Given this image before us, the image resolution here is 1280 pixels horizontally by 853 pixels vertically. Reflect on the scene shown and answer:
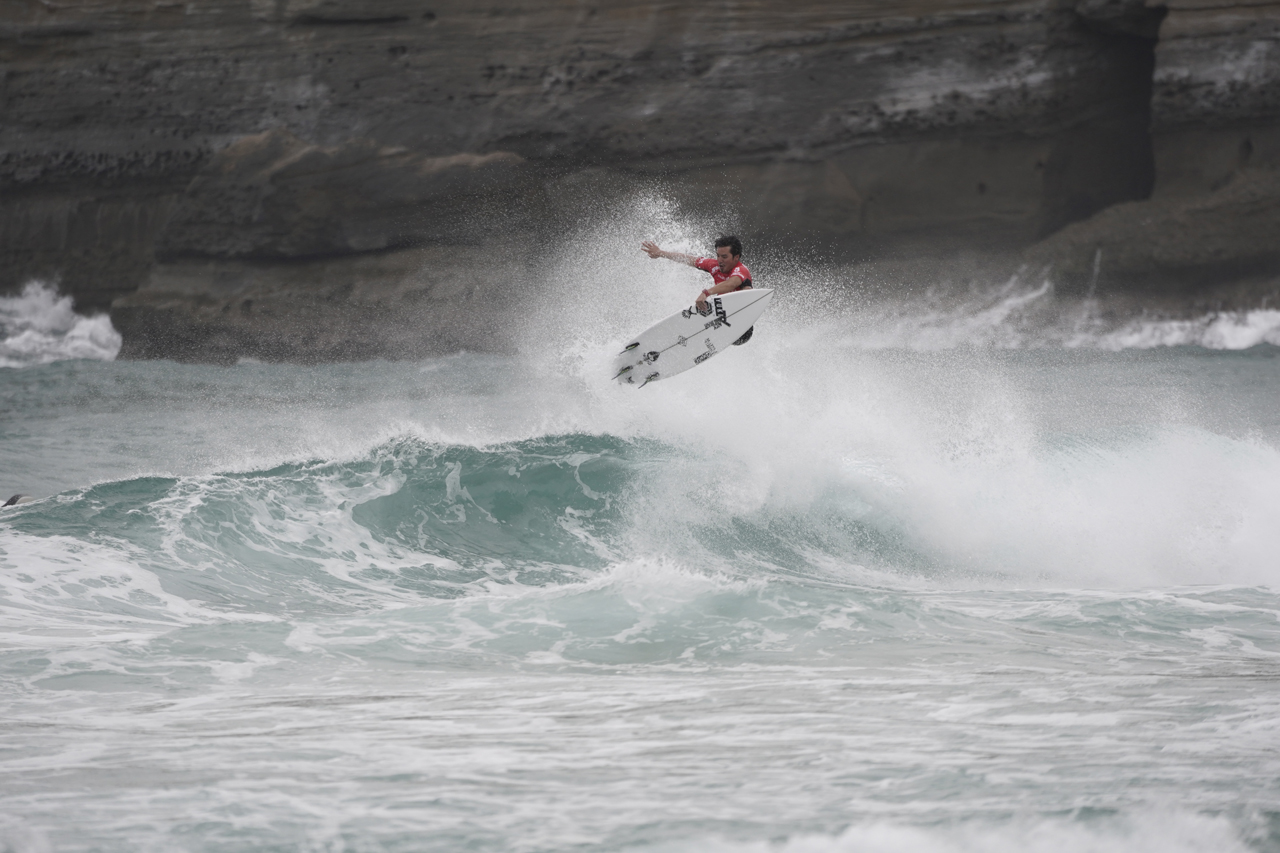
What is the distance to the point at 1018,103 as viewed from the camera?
76.4 ft

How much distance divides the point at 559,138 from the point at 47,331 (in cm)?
1388

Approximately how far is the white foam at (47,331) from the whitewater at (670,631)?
13642 mm

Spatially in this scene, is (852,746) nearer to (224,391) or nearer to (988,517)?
(988,517)

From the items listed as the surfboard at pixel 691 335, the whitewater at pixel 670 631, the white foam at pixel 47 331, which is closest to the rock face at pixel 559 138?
the white foam at pixel 47 331

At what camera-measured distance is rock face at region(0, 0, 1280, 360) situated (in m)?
22.6

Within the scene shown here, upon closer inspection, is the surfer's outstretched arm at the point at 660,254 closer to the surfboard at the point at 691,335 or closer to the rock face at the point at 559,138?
the surfboard at the point at 691,335

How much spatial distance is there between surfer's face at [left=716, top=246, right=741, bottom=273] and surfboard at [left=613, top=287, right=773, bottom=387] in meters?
0.23

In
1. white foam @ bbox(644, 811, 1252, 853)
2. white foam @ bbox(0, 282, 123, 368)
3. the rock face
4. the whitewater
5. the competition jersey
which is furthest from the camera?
white foam @ bbox(0, 282, 123, 368)

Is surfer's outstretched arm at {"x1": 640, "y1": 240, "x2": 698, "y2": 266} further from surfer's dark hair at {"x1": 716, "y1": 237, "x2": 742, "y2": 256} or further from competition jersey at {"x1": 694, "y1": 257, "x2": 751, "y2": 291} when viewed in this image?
surfer's dark hair at {"x1": 716, "y1": 237, "x2": 742, "y2": 256}

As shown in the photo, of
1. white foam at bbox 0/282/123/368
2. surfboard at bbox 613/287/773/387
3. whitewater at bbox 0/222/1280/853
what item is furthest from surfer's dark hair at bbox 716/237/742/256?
white foam at bbox 0/282/123/368

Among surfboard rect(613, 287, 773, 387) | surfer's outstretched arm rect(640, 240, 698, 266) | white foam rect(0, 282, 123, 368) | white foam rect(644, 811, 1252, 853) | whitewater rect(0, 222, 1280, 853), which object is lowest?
white foam rect(644, 811, 1252, 853)

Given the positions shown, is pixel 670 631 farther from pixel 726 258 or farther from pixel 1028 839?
pixel 726 258

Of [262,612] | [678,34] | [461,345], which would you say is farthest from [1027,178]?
[262,612]

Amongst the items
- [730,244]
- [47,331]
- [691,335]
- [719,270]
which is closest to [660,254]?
[730,244]
